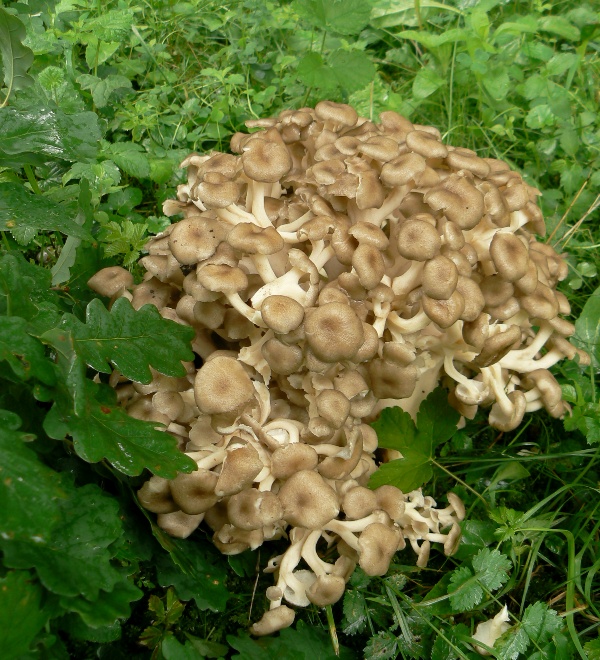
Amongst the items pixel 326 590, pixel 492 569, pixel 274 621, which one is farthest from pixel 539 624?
pixel 274 621

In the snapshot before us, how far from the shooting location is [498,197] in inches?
130

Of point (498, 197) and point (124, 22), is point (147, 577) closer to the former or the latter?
point (498, 197)

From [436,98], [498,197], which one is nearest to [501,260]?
[498,197]

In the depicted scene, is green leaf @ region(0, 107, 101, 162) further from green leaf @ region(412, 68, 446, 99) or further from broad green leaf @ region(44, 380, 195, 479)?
green leaf @ region(412, 68, 446, 99)

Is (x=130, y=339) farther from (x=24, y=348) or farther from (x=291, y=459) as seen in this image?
(x=291, y=459)

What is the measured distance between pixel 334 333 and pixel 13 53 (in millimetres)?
2175

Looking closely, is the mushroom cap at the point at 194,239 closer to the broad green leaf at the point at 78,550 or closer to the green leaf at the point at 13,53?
the green leaf at the point at 13,53

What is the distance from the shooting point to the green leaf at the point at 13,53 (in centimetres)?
293

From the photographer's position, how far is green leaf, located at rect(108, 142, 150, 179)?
4.33m

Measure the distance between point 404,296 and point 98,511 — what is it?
1796 mm

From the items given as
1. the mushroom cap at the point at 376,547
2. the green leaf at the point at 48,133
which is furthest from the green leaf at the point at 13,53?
the mushroom cap at the point at 376,547

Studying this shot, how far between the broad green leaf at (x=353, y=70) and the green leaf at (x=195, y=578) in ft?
10.8

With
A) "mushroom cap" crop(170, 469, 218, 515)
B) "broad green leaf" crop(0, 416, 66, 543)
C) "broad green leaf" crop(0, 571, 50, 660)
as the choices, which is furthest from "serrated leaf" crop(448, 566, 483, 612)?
"broad green leaf" crop(0, 416, 66, 543)

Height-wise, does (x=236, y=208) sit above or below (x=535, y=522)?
above
